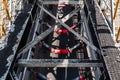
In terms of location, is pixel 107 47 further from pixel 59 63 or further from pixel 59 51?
pixel 59 51

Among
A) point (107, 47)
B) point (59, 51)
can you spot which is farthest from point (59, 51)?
point (107, 47)

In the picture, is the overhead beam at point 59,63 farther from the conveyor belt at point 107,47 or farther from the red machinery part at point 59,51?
the red machinery part at point 59,51

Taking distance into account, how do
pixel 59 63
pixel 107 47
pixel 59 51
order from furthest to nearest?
pixel 59 51
pixel 107 47
pixel 59 63

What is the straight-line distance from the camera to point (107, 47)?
5.44 meters

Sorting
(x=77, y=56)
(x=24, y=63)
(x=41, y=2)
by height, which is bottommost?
(x=77, y=56)

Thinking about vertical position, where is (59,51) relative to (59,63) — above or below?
below

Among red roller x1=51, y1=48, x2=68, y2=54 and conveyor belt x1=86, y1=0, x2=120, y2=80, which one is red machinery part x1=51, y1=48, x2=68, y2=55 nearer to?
red roller x1=51, y1=48, x2=68, y2=54

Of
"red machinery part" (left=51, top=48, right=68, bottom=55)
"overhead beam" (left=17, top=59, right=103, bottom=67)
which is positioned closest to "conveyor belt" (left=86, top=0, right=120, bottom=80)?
"overhead beam" (left=17, top=59, right=103, bottom=67)

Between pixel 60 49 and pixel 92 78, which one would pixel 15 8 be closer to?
pixel 60 49

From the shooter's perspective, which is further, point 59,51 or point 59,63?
point 59,51

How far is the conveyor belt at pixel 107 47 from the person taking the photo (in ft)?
15.6

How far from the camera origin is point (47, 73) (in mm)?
6965

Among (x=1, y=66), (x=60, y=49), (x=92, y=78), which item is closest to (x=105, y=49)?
(x=92, y=78)

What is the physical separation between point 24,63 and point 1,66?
1.37 ft
